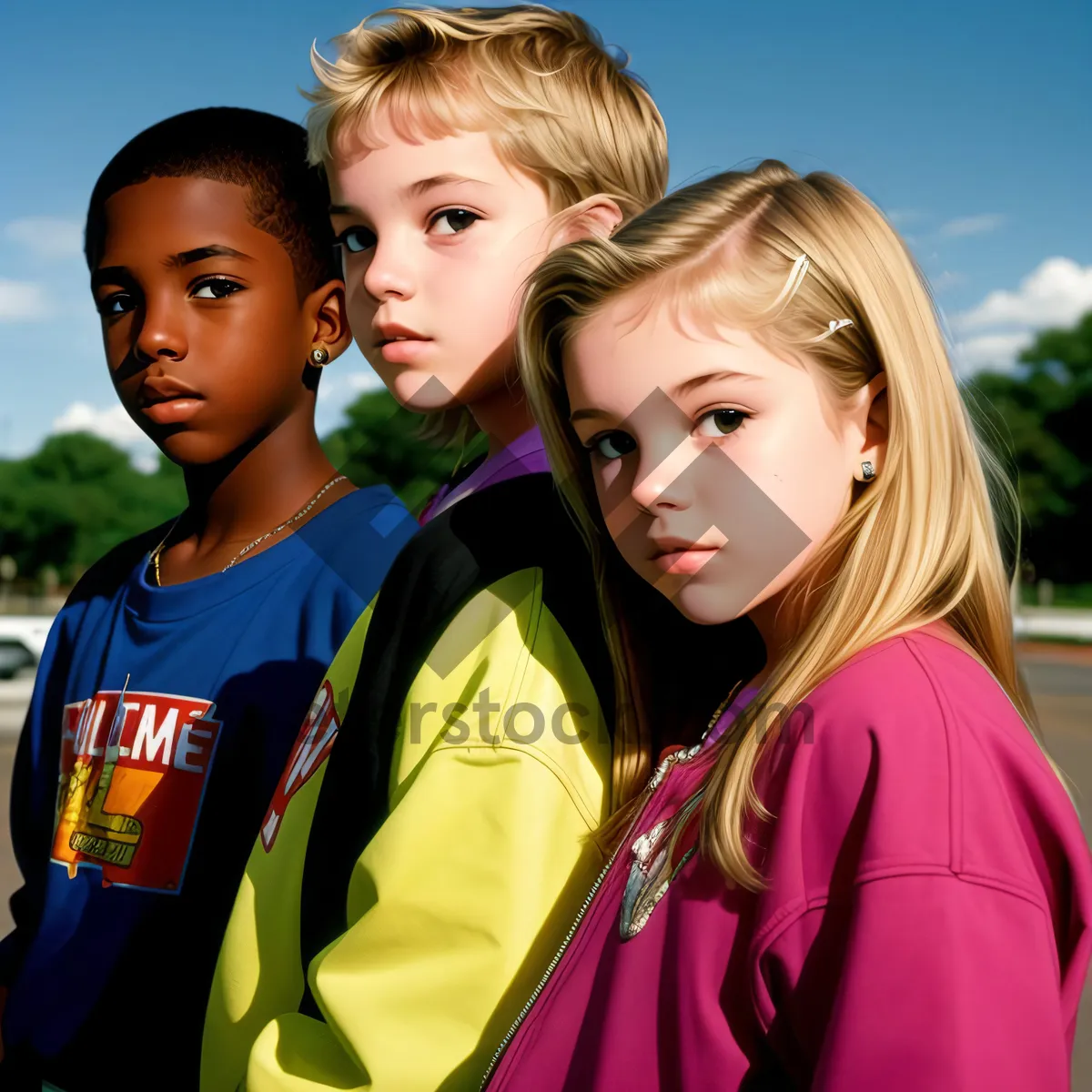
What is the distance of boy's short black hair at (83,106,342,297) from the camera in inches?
63.7

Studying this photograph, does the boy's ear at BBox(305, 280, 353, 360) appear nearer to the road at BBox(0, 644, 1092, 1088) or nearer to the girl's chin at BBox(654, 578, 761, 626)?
the girl's chin at BBox(654, 578, 761, 626)

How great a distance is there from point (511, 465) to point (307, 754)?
1.33 ft

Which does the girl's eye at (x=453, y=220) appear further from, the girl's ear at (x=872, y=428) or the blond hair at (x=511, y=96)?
the girl's ear at (x=872, y=428)

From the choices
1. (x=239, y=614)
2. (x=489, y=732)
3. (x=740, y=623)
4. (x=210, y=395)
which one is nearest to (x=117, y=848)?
(x=239, y=614)

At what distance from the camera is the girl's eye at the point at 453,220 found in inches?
51.9

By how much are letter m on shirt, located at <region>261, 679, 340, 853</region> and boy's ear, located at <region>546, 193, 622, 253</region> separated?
0.59 m

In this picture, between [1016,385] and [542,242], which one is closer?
[542,242]

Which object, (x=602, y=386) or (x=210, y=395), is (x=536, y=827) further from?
(x=210, y=395)

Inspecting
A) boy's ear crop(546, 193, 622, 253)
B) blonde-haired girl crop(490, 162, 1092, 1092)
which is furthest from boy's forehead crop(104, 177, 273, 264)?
blonde-haired girl crop(490, 162, 1092, 1092)

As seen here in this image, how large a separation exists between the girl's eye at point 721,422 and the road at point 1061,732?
482mm

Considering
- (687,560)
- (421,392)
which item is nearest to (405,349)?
(421,392)

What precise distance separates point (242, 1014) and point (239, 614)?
1.91 ft

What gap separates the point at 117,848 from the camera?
5.00 ft

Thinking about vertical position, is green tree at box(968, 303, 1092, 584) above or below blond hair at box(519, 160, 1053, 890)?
above
